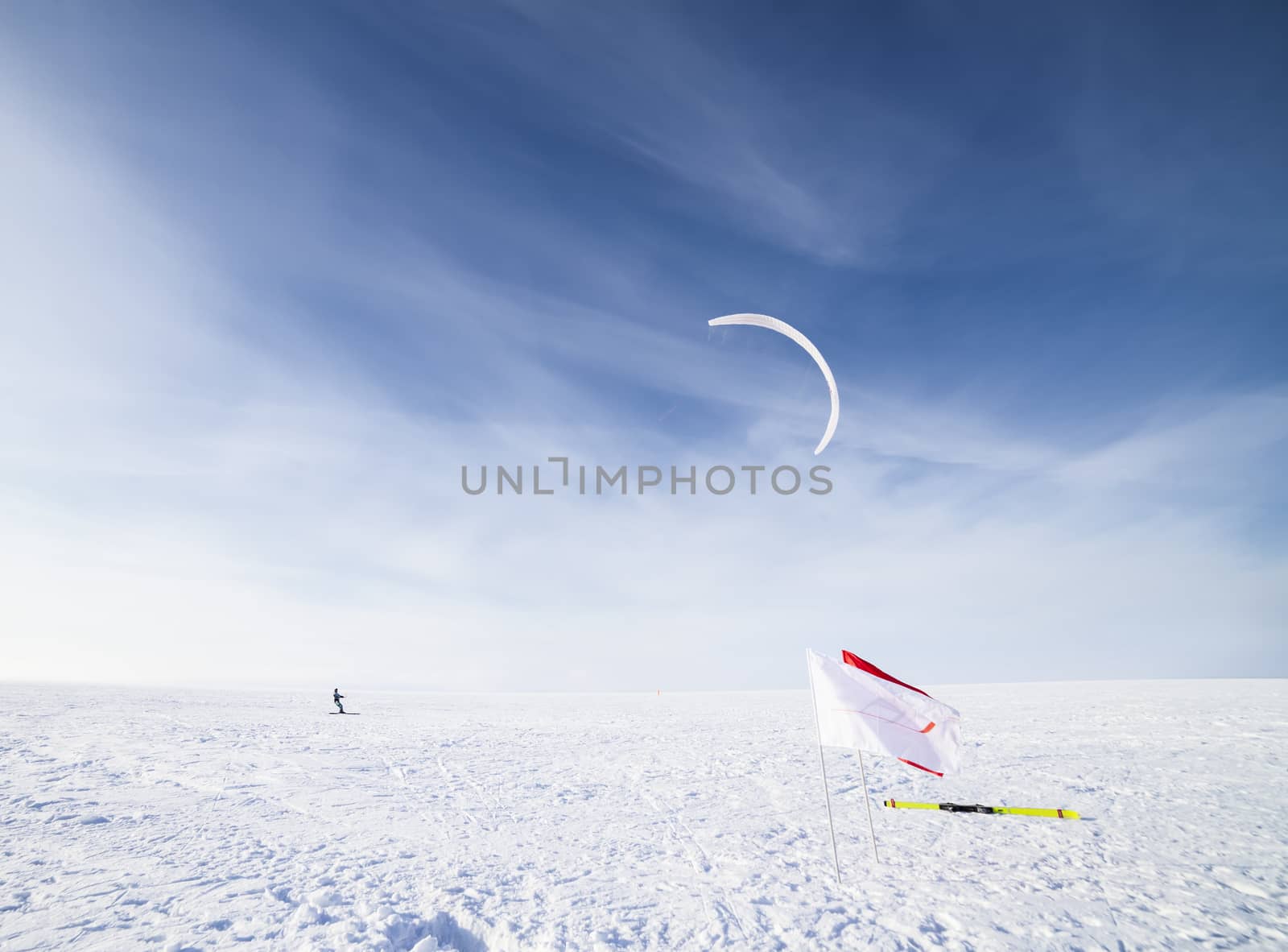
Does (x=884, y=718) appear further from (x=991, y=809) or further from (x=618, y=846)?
(x=618, y=846)

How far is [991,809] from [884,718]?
5.46m

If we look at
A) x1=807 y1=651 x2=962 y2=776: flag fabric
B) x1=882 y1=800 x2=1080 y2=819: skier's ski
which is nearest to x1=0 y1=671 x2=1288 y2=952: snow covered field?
x1=882 y1=800 x2=1080 y2=819: skier's ski

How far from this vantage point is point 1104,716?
88.9 ft

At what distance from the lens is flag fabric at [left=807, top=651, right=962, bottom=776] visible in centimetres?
1009

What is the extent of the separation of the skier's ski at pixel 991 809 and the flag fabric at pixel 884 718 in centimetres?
290

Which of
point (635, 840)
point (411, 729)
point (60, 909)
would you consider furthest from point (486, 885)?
point (411, 729)

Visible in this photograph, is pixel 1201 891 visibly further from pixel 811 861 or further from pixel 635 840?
pixel 635 840

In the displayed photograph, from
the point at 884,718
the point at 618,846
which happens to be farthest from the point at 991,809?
the point at 618,846

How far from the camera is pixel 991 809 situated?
12.9m

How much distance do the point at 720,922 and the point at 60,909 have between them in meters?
9.25

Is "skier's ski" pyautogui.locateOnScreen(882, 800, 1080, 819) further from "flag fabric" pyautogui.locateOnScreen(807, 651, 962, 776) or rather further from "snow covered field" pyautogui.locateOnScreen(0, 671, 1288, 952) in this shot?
"flag fabric" pyautogui.locateOnScreen(807, 651, 962, 776)

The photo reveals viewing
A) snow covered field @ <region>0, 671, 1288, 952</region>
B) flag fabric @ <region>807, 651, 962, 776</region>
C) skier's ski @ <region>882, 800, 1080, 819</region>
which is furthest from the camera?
skier's ski @ <region>882, 800, 1080, 819</region>

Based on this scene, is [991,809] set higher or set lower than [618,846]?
higher

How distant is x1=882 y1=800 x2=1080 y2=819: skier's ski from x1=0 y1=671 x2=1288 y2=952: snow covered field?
21 cm
